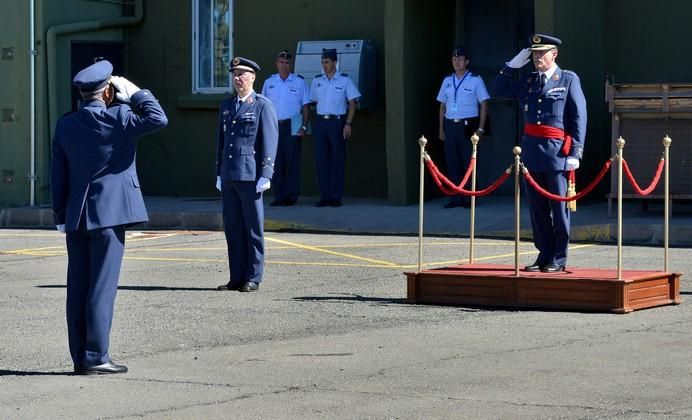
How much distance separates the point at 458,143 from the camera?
19.1 meters

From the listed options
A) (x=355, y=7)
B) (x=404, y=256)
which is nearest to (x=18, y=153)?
(x=355, y=7)

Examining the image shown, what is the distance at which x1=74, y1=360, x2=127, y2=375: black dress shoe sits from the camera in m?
9.34

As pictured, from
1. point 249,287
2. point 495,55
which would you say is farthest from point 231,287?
point 495,55

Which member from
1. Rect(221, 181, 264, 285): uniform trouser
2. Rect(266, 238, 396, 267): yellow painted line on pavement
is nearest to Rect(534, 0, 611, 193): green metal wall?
Rect(266, 238, 396, 267): yellow painted line on pavement

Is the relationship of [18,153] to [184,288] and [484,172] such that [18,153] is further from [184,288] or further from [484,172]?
[184,288]

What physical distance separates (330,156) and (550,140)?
7.50m

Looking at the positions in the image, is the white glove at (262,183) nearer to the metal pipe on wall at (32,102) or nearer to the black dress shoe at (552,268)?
the black dress shoe at (552,268)

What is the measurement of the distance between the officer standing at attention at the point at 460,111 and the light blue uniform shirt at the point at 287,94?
196cm

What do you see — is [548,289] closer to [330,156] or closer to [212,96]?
[330,156]

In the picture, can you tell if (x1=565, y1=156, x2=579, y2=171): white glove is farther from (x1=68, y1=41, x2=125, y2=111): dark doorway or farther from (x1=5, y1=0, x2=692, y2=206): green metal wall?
(x1=68, y1=41, x2=125, y2=111): dark doorway

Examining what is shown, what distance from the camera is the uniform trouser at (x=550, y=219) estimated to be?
1282cm

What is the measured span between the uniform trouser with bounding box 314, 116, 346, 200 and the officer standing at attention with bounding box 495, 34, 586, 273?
7129 mm

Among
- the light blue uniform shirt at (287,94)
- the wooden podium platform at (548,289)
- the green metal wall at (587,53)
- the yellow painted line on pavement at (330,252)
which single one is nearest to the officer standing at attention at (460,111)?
the green metal wall at (587,53)

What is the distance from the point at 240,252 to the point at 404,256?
2.68 metres
